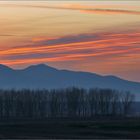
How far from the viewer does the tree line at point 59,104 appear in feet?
537

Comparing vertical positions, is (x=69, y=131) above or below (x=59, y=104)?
below

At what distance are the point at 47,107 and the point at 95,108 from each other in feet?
43.5

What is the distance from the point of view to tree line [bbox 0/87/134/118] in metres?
164

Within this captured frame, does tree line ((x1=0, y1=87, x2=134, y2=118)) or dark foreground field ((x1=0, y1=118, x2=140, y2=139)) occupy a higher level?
tree line ((x1=0, y1=87, x2=134, y2=118))

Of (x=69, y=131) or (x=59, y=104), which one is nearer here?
(x=69, y=131)

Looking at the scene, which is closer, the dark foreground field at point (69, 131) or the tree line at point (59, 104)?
the dark foreground field at point (69, 131)

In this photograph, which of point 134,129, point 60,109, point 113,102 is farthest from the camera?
point 113,102

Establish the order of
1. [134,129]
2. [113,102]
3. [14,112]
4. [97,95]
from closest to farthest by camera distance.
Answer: [134,129] → [14,112] → [113,102] → [97,95]

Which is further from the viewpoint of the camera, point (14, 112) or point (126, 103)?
point (126, 103)

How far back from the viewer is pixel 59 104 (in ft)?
592

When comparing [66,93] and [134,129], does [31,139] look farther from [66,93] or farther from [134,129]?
[66,93]

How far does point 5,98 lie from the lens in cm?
17775

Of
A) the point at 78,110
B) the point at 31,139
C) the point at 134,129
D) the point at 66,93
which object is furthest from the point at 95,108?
the point at 31,139

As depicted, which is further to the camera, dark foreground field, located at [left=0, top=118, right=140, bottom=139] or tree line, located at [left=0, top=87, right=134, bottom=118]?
tree line, located at [left=0, top=87, right=134, bottom=118]
